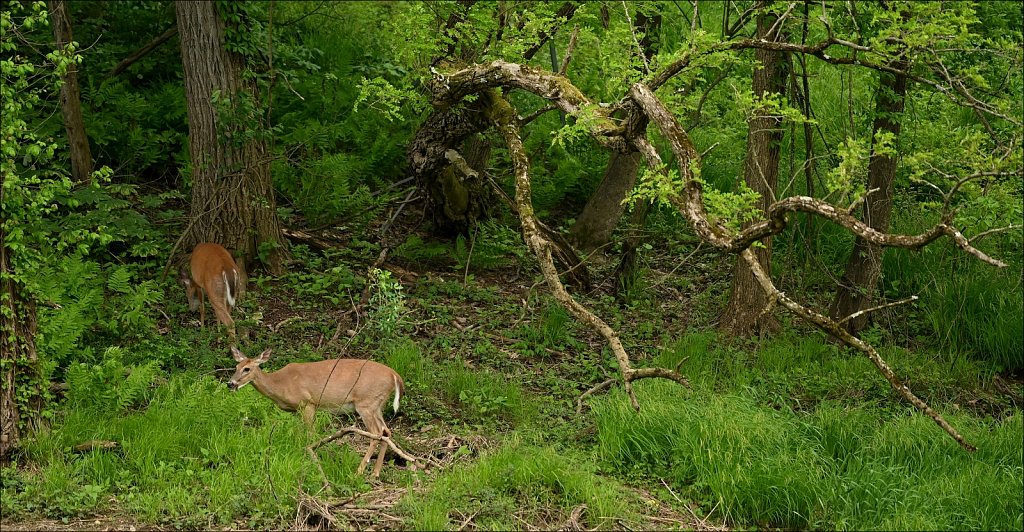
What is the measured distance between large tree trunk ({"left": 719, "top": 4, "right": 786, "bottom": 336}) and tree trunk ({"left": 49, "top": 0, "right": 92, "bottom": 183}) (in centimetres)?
641

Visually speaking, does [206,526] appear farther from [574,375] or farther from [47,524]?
[574,375]

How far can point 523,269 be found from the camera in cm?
1091

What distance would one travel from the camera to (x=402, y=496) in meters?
5.80

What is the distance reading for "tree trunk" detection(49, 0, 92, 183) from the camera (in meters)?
9.71

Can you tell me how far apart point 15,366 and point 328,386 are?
194 cm

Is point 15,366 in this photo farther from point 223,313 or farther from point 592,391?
point 592,391

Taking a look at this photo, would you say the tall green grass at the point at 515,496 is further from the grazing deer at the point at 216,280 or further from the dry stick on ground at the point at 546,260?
the grazing deer at the point at 216,280

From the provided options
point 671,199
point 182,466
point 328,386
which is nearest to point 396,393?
point 328,386

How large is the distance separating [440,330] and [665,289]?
2.80 m

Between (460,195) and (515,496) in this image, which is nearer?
(515,496)

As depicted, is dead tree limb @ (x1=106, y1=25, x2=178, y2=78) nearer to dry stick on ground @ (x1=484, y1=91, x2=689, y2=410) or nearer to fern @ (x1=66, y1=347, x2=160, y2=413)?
dry stick on ground @ (x1=484, y1=91, x2=689, y2=410)

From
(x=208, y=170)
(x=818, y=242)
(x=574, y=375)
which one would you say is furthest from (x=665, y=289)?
(x=208, y=170)

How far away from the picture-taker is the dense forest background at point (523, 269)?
19.0 ft

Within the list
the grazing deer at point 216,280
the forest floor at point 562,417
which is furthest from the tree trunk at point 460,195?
the grazing deer at point 216,280
